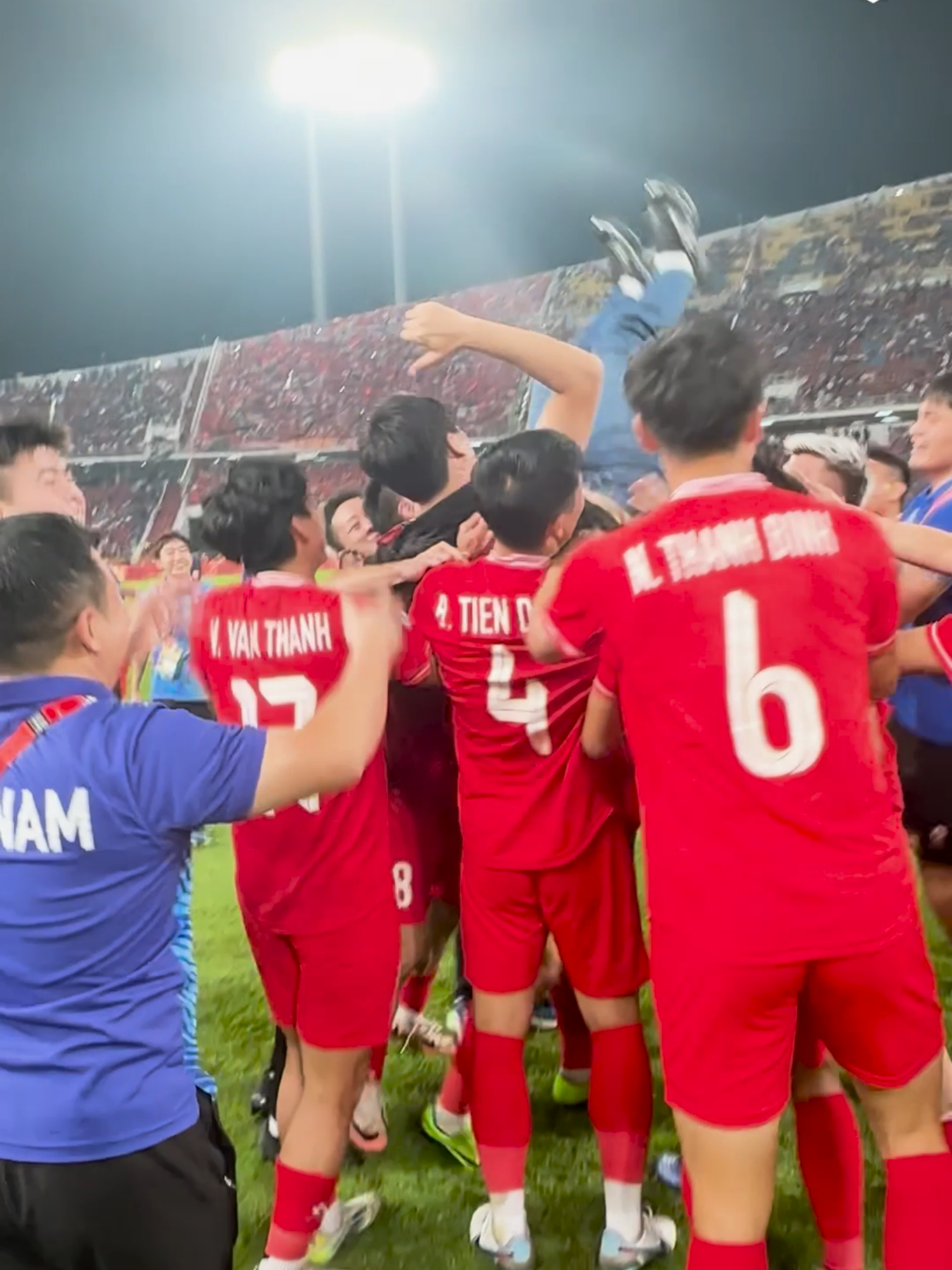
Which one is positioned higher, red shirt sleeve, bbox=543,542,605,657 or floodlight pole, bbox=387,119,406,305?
floodlight pole, bbox=387,119,406,305

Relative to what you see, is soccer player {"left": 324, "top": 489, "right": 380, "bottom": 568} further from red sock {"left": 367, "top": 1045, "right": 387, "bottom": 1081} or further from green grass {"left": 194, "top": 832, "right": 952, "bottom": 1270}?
green grass {"left": 194, "top": 832, "right": 952, "bottom": 1270}

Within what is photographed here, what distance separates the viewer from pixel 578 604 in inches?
50.4

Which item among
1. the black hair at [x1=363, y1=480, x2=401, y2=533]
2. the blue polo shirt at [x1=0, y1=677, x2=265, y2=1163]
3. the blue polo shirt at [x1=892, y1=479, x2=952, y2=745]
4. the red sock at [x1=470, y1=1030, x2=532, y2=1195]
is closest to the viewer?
the blue polo shirt at [x1=0, y1=677, x2=265, y2=1163]

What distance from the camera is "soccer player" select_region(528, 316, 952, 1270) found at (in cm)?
114

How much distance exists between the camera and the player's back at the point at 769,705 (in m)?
1.13

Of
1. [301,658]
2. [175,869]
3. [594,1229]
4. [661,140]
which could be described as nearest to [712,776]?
[175,869]

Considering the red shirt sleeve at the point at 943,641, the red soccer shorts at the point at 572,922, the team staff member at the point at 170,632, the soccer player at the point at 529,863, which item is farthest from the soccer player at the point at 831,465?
the team staff member at the point at 170,632

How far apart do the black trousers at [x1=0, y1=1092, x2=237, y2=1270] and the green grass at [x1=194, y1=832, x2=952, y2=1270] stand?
786 mm

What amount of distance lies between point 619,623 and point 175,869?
0.55 metres

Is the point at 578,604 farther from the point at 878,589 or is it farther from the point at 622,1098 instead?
the point at 622,1098

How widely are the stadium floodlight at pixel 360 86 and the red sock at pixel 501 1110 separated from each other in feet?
5.63

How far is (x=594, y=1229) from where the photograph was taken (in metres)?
1.76

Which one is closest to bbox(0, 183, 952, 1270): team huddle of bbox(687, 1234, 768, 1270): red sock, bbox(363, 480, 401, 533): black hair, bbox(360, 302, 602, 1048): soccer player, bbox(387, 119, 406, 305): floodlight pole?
bbox(687, 1234, 768, 1270): red sock

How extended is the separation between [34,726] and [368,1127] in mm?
1326
